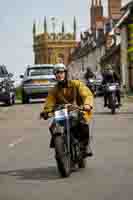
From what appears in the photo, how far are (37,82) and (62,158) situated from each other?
2784cm

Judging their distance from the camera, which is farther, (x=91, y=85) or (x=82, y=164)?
(x=91, y=85)

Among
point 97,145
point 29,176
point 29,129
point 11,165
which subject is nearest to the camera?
point 29,176

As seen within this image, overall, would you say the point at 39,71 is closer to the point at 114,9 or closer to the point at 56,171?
the point at 56,171

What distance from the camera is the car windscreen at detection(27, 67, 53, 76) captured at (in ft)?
130

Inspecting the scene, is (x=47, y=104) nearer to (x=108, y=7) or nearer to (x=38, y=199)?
(x=38, y=199)

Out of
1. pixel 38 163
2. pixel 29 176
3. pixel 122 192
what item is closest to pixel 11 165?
pixel 38 163

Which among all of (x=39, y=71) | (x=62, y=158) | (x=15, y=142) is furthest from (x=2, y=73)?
(x=62, y=158)

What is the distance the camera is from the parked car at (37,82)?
3841cm

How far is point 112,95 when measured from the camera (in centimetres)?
2842

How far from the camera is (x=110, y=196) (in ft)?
30.2

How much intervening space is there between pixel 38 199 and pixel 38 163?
12.9 ft

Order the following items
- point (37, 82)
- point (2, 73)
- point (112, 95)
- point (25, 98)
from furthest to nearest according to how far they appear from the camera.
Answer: point (25, 98), point (2, 73), point (37, 82), point (112, 95)

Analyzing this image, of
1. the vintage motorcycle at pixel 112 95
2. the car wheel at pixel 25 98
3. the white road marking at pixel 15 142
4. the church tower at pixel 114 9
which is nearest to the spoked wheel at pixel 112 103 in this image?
the vintage motorcycle at pixel 112 95

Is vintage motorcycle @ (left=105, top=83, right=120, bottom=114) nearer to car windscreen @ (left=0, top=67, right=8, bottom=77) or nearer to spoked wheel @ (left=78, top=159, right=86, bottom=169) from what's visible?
car windscreen @ (left=0, top=67, right=8, bottom=77)
